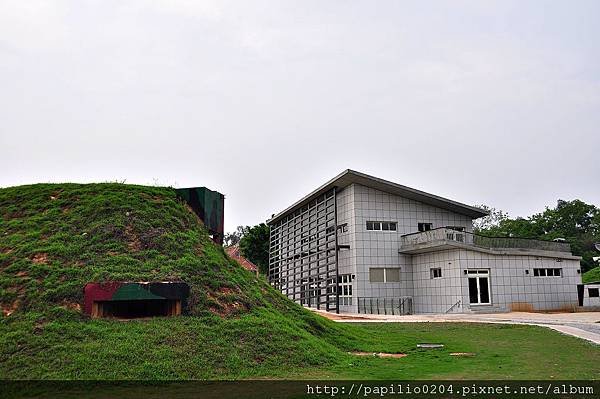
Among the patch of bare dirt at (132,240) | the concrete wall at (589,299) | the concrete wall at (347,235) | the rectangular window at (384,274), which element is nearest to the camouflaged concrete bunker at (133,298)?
the patch of bare dirt at (132,240)

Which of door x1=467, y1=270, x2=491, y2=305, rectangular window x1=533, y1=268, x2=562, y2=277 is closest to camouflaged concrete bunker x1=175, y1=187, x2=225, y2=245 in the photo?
door x1=467, y1=270, x2=491, y2=305

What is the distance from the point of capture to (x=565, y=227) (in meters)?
64.1

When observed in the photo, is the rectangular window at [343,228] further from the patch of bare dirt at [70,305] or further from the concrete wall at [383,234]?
the patch of bare dirt at [70,305]

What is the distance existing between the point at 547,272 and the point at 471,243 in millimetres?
5505

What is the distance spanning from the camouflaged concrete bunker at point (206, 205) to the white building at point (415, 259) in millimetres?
17111

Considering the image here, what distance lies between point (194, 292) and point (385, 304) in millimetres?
22681

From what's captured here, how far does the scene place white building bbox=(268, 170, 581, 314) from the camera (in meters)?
30.2

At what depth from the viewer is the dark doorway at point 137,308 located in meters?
11.1

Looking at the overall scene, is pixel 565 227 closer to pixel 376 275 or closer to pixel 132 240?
pixel 376 275

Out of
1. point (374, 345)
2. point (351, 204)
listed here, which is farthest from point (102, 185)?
point (351, 204)

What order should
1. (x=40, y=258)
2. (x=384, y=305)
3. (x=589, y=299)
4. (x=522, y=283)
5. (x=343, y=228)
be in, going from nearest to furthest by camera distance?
(x=40, y=258), (x=522, y=283), (x=589, y=299), (x=384, y=305), (x=343, y=228)

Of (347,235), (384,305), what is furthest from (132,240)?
(347,235)

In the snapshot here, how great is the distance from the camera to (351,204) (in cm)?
→ 3412

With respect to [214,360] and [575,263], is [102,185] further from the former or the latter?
[575,263]
